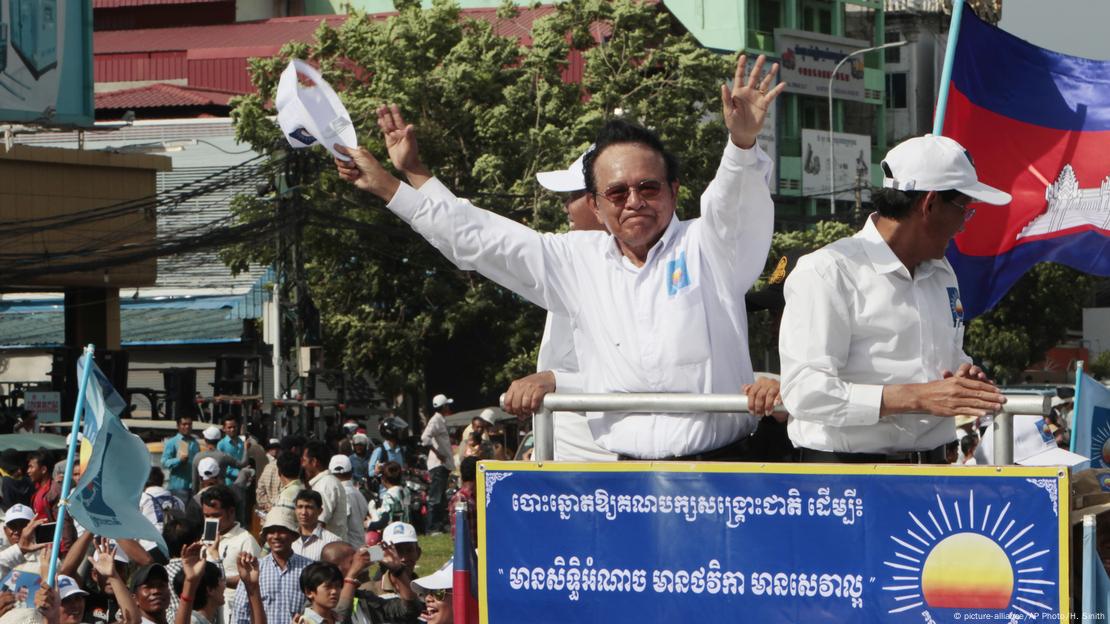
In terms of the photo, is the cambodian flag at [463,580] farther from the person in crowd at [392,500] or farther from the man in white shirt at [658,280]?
the person in crowd at [392,500]

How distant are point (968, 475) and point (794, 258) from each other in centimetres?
171

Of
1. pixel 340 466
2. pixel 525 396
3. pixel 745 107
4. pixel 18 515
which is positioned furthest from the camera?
pixel 340 466

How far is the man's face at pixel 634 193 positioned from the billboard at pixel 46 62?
23804 mm

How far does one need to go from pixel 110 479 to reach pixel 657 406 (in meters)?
5.15

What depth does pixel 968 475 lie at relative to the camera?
417 cm

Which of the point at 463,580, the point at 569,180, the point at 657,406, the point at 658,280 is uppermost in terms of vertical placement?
the point at 569,180

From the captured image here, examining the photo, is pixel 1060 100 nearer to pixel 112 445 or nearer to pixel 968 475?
pixel 112 445

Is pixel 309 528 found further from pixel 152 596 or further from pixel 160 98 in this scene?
pixel 160 98

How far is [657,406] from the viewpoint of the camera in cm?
466

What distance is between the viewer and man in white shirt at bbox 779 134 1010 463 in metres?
4.48

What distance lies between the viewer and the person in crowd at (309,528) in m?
10.8

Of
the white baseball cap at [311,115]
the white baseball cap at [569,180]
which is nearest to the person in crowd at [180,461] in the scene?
the white baseball cap at [569,180]

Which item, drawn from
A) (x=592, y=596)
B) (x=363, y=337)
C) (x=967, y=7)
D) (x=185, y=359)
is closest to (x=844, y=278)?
(x=592, y=596)

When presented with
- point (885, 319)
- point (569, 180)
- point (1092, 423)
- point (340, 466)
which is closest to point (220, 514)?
point (340, 466)
